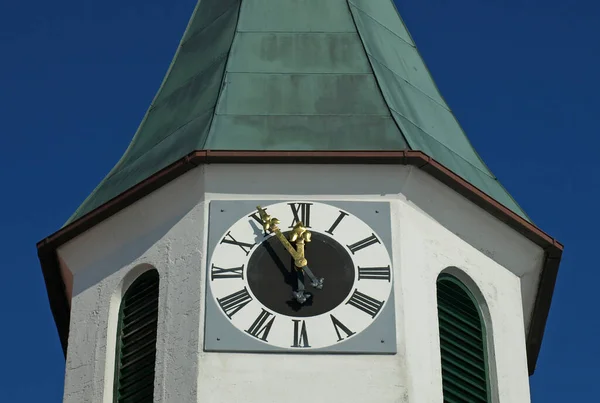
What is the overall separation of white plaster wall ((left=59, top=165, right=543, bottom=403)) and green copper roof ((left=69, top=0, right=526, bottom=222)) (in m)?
0.48

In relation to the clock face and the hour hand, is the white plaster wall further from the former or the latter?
the hour hand

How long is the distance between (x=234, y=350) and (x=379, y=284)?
1.72 m

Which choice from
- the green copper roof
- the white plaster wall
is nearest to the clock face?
the white plaster wall

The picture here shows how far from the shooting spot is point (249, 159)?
79.0ft

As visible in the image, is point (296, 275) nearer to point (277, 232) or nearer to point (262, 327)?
point (277, 232)

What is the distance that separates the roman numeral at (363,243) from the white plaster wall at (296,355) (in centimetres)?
24

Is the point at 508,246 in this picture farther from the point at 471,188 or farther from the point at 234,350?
the point at 234,350

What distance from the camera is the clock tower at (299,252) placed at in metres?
22.8

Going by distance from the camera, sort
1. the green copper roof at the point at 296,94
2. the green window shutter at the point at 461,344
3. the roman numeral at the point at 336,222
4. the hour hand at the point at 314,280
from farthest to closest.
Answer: the green copper roof at the point at 296,94 < the roman numeral at the point at 336,222 < the green window shutter at the point at 461,344 < the hour hand at the point at 314,280

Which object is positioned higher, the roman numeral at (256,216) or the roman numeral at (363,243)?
the roman numeral at (256,216)

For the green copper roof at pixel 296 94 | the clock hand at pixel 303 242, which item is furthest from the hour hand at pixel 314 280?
the green copper roof at pixel 296 94

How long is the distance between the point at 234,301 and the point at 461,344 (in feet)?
8.39

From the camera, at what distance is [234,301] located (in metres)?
23.1

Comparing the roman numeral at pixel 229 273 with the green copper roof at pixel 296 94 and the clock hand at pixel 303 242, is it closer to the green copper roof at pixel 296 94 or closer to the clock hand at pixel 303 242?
the clock hand at pixel 303 242
